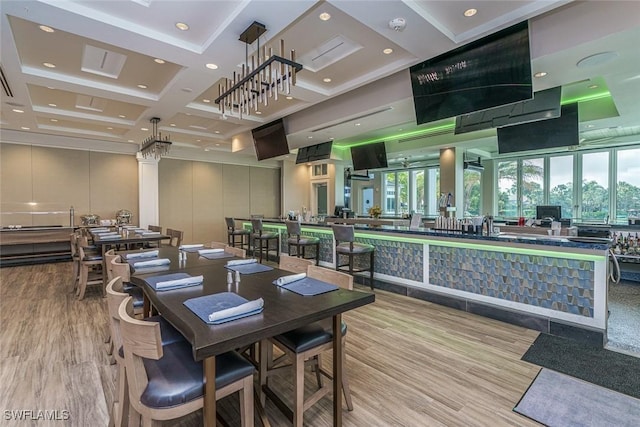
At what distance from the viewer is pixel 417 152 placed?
8.05m

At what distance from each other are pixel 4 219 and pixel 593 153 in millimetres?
14276

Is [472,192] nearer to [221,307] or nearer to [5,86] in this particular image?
[221,307]

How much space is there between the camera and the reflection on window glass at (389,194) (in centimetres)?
1184

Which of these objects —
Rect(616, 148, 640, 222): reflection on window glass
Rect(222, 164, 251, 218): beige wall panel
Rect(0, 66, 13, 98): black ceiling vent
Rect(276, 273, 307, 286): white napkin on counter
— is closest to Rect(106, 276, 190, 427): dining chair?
Rect(276, 273, 307, 286): white napkin on counter

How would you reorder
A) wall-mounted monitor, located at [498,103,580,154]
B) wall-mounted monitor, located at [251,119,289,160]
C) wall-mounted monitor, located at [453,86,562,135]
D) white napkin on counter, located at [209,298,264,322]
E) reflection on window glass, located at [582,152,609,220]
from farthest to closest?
reflection on window glass, located at [582,152,609,220]
wall-mounted monitor, located at [251,119,289,160]
wall-mounted monitor, located at [498,103,580,154]
wall-mounted monitor, located at [453,86,562,135]
white napkin on counter, located at [209,298,264,322]

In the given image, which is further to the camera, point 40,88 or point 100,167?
point 100,167

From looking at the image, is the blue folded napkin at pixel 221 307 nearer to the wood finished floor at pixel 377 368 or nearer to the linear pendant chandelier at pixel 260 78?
the wood finished floor at pixel 377 368

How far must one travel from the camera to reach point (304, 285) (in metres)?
2.11

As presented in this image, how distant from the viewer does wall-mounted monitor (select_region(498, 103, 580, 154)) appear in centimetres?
456

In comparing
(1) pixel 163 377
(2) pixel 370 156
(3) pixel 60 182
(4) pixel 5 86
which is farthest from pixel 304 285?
(3) pixel 60 182

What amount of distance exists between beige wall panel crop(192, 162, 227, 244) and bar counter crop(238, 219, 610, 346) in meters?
6.51

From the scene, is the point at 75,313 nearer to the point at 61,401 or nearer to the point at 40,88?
the point at 61,401

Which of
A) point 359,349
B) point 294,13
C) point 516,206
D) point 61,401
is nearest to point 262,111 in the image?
point 294,13

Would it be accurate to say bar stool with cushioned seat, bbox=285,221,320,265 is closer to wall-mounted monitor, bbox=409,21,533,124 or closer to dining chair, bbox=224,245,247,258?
dining chair, bbox=224,245,247,258
